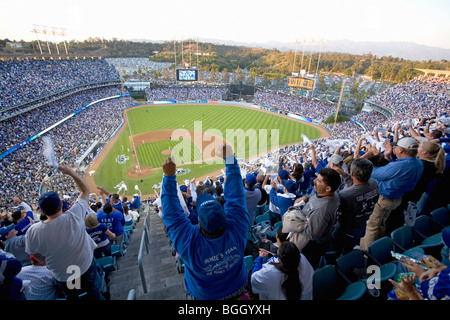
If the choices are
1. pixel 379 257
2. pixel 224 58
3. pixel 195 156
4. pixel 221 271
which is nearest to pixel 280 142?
pixel 195 156

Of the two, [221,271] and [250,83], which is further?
[250,83]

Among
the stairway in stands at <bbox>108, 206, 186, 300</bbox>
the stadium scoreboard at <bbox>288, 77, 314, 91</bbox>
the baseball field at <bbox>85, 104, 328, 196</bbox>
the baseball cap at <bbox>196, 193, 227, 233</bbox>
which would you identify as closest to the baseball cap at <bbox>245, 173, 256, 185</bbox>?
the stairway in stands at <bbox>108, 206, 186, 300</bbox>

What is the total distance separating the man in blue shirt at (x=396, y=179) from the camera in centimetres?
398

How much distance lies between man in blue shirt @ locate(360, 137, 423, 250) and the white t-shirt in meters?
4.67

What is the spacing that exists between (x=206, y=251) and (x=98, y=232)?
3.51 metres

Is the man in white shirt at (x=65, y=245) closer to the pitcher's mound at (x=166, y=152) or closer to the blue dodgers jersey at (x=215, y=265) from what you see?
the blue dodgers jersey at (x=215, y=265)

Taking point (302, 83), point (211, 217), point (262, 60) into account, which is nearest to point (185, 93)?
point (302, 83)

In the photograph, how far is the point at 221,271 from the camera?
212cm

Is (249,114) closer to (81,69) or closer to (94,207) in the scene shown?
(81,69)

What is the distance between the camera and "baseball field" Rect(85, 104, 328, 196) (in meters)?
22.9

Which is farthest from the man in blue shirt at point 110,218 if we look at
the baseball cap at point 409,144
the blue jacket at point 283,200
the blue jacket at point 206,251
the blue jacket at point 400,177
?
the baseball cap at point 409,144

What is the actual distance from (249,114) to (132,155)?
87.6ft

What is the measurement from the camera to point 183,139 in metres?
32.9

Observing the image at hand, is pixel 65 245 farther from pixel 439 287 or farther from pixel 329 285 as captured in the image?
pixel 439 287
